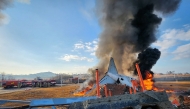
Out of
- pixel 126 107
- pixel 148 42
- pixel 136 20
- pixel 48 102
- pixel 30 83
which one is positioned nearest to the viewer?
pixel 126 107

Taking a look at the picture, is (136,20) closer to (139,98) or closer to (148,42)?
(148,42)

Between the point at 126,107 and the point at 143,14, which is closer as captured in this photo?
the point at 126,107

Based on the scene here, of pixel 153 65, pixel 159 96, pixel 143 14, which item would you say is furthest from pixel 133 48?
pixel 159 96

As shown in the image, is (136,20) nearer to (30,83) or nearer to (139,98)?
(139,98)

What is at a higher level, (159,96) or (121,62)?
(121,62)

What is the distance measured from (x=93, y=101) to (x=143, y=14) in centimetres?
3167

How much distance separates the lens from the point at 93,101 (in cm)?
380

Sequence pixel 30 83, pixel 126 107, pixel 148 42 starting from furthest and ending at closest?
pixel 30 83 < pixel 148 42 < pixel 126 107

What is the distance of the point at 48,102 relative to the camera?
4.70 metres

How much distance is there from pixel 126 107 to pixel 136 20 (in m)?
30.4

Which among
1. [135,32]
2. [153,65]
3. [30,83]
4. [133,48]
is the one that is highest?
[135,32]

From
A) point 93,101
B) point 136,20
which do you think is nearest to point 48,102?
point 93,101

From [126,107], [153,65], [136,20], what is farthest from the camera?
[136,20]

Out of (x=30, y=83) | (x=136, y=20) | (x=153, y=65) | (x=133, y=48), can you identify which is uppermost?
(x=136, y=20)
